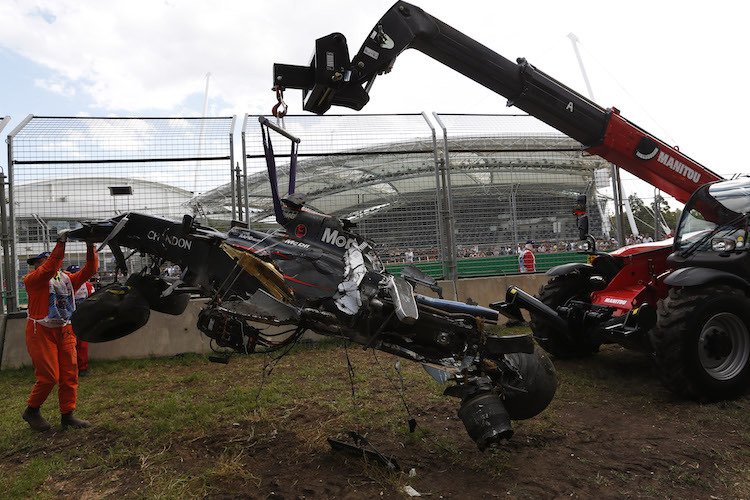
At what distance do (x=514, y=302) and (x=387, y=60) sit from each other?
9.70ft

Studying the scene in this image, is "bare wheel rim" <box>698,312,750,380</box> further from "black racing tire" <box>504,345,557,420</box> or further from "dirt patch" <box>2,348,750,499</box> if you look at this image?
"black racing tire" <box>504,345,557,420</box>

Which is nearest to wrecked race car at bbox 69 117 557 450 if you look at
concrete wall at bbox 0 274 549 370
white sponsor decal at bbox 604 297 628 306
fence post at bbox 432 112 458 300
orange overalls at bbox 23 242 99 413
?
orange overalls at bbox 23 242 99 413

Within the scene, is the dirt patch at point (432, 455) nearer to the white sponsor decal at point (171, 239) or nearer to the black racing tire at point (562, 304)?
the black racing tire at point (562, 304)

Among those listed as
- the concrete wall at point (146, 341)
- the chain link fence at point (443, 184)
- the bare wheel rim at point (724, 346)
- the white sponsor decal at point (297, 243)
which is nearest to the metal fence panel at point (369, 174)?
the chain link fence at point (443, 184)

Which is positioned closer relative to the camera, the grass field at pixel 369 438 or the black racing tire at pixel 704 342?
the grass field at pixel 369 438

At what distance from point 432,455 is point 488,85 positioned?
449 cm

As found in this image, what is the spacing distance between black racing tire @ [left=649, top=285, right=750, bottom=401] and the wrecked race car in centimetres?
147

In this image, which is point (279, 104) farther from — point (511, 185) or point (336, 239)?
point (511, 185)

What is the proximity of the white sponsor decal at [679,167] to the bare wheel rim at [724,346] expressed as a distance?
248 centimetres

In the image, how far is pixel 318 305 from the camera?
3.80 m

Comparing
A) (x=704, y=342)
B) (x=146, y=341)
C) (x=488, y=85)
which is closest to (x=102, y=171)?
(x=146, y=341)

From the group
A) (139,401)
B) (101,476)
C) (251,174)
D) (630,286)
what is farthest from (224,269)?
(630,286)

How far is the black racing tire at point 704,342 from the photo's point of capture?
14.9ft

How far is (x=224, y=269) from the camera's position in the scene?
4.11m
